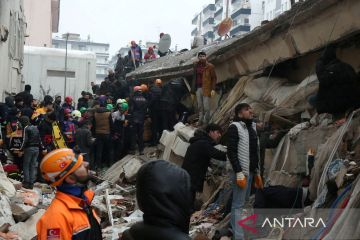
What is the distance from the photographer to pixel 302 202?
6348 mm

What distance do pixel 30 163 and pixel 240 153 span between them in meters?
6.08

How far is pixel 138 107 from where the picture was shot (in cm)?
1426

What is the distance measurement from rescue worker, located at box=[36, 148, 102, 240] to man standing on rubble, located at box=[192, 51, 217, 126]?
27.6 feet

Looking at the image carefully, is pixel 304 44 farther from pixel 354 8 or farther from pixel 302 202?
pixel 302 202

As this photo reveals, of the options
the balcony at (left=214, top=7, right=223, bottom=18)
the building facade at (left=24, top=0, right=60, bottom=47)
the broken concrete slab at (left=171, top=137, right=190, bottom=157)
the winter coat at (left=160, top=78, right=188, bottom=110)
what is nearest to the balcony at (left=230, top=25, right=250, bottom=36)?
the balcony at (left=214, top=7, right=223, bottom=18)

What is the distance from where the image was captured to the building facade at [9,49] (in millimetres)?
15755

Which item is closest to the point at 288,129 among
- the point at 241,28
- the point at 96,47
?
the point at 241,28

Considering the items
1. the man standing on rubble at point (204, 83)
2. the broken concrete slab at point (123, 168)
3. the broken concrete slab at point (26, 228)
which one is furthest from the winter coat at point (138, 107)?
the broken concrete slab at point (26, 228)

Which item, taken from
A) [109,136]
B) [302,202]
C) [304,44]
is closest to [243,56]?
[304,44]

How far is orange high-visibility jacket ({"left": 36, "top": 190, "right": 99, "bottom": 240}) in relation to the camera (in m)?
3.24

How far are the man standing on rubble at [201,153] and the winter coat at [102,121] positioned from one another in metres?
7.10

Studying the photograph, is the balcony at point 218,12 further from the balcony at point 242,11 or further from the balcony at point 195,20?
the balcony at point 195,20

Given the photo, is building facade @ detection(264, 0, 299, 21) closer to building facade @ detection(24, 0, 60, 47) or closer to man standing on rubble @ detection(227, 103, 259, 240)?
building facade @ detection(24, 0, 60, 47)

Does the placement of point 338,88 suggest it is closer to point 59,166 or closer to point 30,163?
point 59,166
